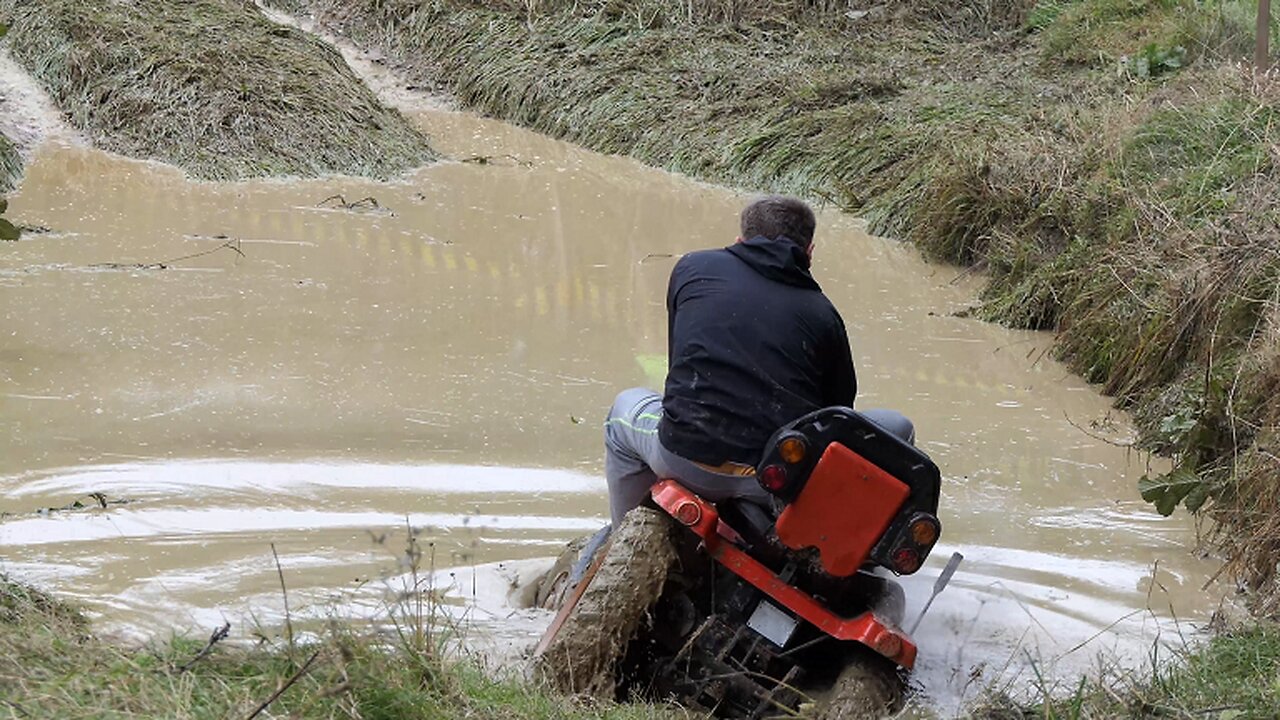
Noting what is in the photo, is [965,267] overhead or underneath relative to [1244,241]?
underneath

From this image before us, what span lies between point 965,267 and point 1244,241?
2989 mm

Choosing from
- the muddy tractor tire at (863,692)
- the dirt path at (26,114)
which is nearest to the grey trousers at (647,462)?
the muddy tractor tire at (863,692)

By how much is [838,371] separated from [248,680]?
197cm

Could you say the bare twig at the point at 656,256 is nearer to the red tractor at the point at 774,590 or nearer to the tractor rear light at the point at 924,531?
the red tractor at the point at 774,590

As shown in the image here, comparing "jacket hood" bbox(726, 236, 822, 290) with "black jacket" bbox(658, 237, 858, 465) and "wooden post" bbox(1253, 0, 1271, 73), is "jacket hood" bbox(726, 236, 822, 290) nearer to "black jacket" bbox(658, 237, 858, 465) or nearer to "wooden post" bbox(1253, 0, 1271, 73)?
"black jacket" bbox(658, 237, 858, 465)

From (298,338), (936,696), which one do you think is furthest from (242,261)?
(936,696)

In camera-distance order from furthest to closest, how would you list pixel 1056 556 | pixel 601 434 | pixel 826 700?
pixel 601 434 < pixel 1056 556 < pixel 826 700

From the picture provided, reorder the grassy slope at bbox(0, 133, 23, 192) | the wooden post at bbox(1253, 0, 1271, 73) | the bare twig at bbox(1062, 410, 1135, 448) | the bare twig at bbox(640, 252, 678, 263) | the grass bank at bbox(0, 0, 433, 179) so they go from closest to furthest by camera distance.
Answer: the bare twig at bbox(1062, 410, 1135, 448)
the wooden post at bbox(1253, 0, 1271, 73)
the bare twig at bbox(640, 252, 678, 263)
the grassy slope at bbox(0, 133, 23, 192)
the grass bank at bbox(0, 0, 433, 179)

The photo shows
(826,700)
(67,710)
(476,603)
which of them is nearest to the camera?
(67,710)

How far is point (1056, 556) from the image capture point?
5859mm

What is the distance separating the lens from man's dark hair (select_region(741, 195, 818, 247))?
15.5 feet

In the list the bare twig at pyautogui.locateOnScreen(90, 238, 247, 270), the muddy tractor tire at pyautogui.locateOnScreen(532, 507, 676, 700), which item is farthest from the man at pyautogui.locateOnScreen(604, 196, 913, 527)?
the bare twig at pyautogui.locateOnScreen(90, 238, 247, 270)

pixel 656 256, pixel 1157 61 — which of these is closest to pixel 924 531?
pixel 656 256

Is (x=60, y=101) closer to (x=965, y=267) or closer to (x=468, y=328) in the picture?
(x=468, y=328)
